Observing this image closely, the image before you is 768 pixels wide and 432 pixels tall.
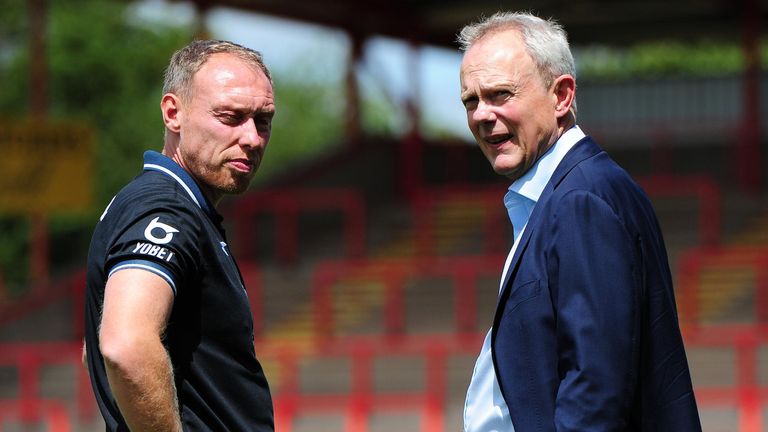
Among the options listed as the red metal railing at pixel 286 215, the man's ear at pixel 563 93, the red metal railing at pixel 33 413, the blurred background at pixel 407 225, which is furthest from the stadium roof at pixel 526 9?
the man's ear at pixel 563 93

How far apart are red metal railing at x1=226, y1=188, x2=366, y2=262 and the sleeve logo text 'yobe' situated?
1620 centimetres

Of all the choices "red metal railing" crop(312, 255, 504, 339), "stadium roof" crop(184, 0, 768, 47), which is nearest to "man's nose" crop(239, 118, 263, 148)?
"red metal railing" crop(312, 255, 504, 339)

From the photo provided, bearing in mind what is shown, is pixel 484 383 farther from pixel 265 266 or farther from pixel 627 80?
pixel 627 80

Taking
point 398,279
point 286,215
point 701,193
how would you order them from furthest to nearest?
1. point 286,215
2. point 701,193
3. point 398,279

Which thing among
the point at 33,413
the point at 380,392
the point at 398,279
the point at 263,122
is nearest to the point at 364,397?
the point at 380,392

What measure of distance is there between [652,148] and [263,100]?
20241mm

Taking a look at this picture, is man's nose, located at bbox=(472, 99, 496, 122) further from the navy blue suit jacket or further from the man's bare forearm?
the man's bare forearm

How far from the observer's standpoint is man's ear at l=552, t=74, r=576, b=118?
310 cm

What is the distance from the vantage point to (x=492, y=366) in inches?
121

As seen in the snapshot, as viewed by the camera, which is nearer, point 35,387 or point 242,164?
point 242,164

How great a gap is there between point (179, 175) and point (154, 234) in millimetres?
346

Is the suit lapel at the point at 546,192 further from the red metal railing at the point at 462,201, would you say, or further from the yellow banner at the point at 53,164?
the red metal railing at the point at 462,201

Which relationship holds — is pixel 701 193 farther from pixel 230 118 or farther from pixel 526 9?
pixel 230 118

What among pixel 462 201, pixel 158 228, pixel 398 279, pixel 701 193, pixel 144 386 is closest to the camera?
pixel 144 386
